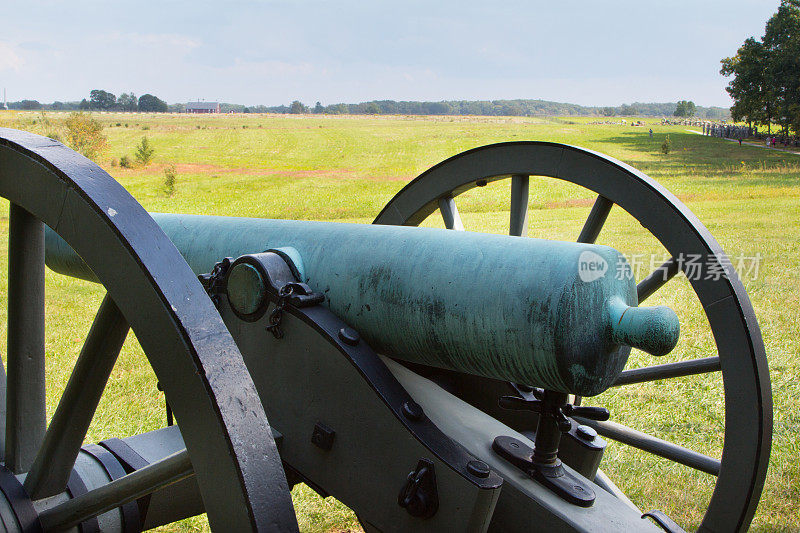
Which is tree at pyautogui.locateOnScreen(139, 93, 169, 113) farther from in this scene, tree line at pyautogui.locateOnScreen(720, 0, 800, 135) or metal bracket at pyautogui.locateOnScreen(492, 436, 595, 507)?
metal bracket at pyautogui.locateOnScreen(492, 436, 595, 507)

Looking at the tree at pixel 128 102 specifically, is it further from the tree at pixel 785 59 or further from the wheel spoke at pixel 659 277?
the wheel spoke at pixel 659 277

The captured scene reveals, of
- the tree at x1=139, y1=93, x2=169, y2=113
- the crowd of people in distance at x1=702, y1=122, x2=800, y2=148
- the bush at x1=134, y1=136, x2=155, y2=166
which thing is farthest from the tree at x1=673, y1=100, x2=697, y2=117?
the bush at x1=134, y1=136, x2=155, y2=166

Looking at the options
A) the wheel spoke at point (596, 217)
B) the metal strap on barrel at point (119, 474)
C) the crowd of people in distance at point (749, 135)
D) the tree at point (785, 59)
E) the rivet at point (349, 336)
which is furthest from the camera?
the crowd of people in distance at point (749, 135)

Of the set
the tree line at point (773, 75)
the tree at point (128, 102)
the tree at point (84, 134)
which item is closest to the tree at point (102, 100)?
the tree at point (128, 102)

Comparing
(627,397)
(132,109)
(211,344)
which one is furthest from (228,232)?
(132,109)

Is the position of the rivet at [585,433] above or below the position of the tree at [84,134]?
below

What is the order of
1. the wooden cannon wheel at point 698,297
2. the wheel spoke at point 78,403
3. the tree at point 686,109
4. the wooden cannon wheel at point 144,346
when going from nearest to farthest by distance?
the wooden cannon wheel at point 144,346 → the wheel spoke at point 78,403 → the wooden cannon wheel at point 698,297 → the tree at point 686,109

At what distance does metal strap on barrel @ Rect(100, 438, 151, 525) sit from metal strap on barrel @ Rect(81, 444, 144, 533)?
11 millimetres

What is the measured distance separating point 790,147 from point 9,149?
33058 mm

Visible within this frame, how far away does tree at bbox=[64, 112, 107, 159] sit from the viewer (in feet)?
72.5

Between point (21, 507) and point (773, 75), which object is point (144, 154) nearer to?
point (21, 507)

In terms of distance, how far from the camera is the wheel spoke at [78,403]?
1.48 m

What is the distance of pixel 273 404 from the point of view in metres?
1.92

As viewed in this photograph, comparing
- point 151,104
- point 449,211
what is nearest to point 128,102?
point 151,104
